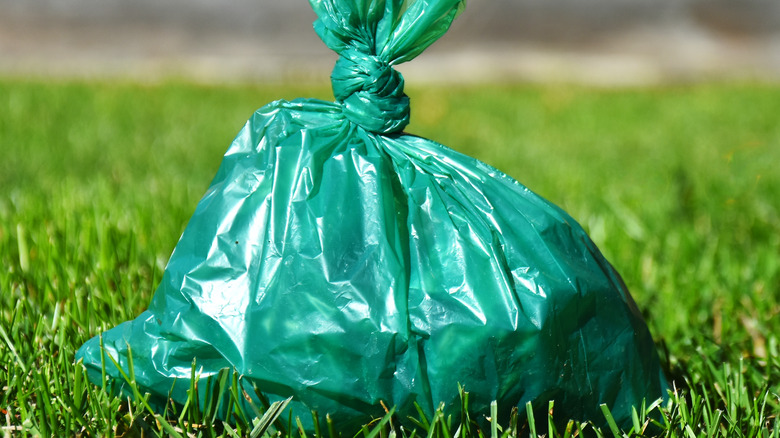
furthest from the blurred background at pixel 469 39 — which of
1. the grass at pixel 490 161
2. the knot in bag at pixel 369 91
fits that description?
the knot in bag at pixel 369 91

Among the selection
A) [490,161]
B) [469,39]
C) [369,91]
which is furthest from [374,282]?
[469,39]

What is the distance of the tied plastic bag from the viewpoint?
97 cm

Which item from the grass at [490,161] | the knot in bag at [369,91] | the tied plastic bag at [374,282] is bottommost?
the grass at [490,161]

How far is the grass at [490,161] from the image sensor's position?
1.07 m

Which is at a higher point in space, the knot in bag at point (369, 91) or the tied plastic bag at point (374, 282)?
the knot in bag at point (369, 91)

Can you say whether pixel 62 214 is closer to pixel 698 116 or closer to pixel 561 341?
pixel 561 341

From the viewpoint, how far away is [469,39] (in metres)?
8.09

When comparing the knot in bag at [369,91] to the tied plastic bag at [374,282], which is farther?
the knot in bag at [369,91]

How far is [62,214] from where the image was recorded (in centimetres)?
211

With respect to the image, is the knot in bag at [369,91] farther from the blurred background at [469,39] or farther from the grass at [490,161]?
the blurred background at [469,39]

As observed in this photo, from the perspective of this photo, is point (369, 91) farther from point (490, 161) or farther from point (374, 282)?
point (490, 161)

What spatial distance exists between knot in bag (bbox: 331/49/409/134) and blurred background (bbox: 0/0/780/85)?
5.87 metres

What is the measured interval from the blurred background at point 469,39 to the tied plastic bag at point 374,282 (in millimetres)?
5895

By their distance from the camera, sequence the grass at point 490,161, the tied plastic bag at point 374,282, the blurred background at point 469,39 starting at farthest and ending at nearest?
the blurred background at point 469,39, the grass at point 490,161, the tied plastic bag at point 374,282
